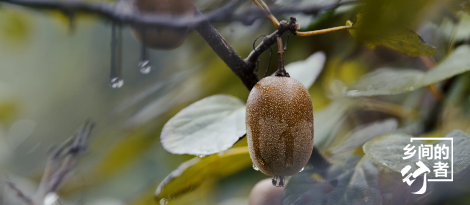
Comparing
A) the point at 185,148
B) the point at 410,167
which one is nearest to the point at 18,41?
the point at 185,148

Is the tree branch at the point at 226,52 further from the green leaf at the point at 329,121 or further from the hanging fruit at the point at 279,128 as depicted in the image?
the green leaf at the point at 329,121

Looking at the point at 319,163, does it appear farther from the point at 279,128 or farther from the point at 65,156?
the point at 65,156

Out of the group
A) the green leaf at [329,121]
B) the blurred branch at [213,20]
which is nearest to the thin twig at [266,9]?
the blurred branch at [213,20]

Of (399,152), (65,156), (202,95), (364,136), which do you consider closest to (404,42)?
(399,152)

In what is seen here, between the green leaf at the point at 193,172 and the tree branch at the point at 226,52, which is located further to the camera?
the green leaf at the point at 193,172

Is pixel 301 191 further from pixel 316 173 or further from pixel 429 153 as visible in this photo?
pixel 429 153

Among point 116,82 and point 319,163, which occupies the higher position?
point 116,82

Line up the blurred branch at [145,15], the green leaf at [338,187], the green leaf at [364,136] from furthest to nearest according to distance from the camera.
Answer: the green leaf at [364,136] → the green leaf at [338,187] → the blurred branch at [145,15]
